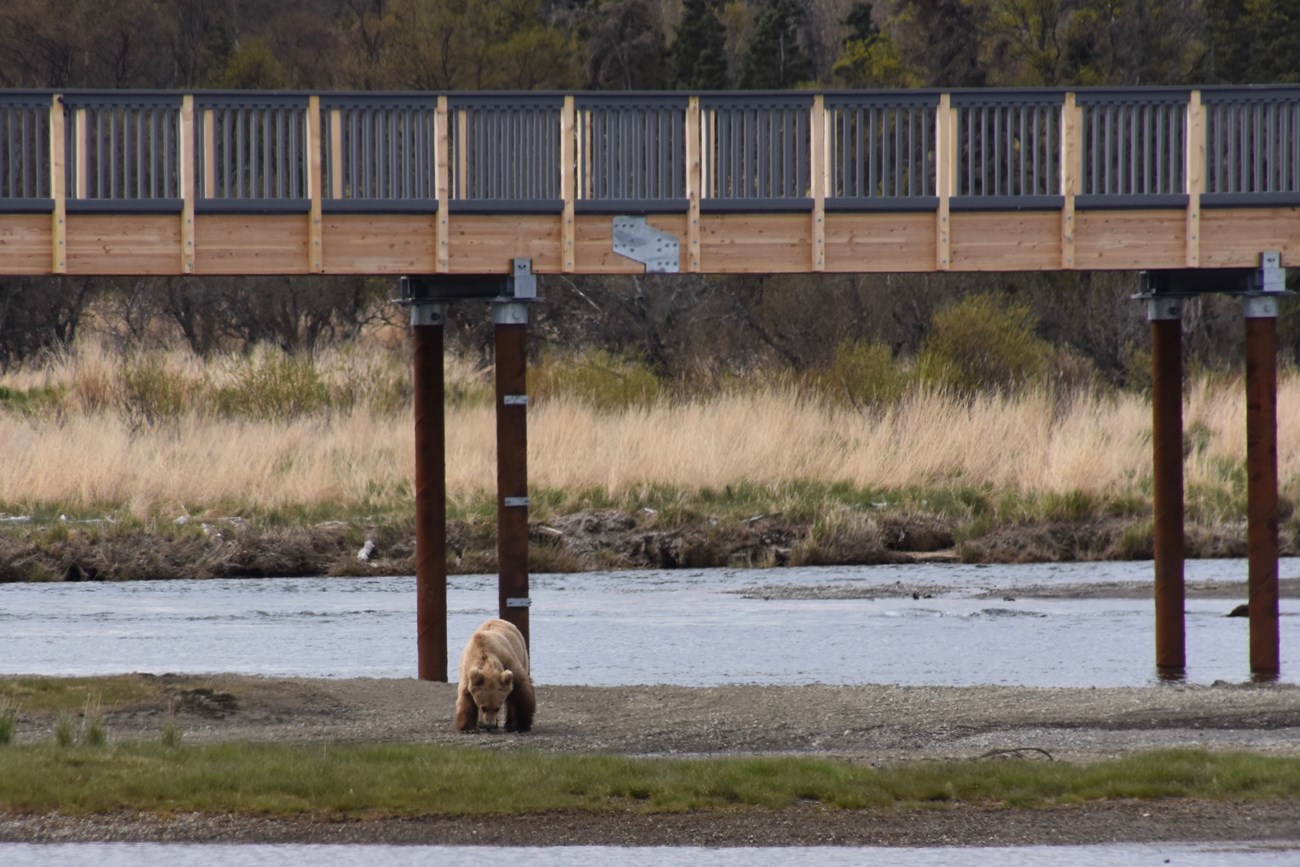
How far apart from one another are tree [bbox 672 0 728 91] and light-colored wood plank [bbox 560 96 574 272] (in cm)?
4386

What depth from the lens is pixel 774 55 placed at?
63.0m

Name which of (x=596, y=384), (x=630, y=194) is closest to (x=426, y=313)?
(x=630, y=194)

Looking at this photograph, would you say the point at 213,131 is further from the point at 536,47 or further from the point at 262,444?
the point at 536,47

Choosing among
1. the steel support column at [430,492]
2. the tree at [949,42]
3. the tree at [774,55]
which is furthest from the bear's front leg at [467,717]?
the tree at [774,55]

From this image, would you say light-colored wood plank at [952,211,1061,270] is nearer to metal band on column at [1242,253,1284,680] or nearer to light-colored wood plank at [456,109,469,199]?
metal band on column at [1242,253,1284,680]

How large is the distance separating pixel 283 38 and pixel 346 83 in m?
→ 9.95

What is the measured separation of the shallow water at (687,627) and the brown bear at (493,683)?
3.85 meters

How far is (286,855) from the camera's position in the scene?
10.9m

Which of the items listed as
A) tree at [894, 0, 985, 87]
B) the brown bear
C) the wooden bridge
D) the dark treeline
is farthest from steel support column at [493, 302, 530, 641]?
tree at [894, 0, 985, 87]

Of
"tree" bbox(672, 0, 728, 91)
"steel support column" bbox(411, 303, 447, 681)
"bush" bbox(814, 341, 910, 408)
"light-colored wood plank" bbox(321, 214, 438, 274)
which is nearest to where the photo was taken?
"light-colored wood plank" bbox(321, 214, 438, 274)

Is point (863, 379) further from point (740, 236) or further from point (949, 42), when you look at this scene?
point (949, 42)

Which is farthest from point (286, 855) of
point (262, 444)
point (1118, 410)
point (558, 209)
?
point (1118, 410)

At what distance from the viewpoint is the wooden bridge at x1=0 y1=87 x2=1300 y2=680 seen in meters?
16.3

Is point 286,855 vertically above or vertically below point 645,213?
below
